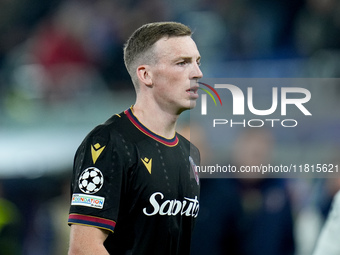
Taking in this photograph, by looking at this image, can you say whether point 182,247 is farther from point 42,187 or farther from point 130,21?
point 130,21

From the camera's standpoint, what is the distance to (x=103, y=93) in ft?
21.2

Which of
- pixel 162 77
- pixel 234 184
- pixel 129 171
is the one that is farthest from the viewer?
pixel 234 184

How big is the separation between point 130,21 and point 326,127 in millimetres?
2591

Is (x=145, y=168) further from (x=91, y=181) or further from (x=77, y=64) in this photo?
(x=77, y=64)

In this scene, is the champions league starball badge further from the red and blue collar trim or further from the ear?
the ear

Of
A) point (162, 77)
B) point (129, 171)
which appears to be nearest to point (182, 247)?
point (129, 171)

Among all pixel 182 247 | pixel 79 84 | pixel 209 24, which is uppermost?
pixel 209 24

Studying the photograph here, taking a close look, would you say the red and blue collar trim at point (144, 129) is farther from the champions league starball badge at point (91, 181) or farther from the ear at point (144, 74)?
the champions league starball badge at point (91, 181)

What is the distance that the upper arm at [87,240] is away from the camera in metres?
2.62

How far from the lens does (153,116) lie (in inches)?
123
